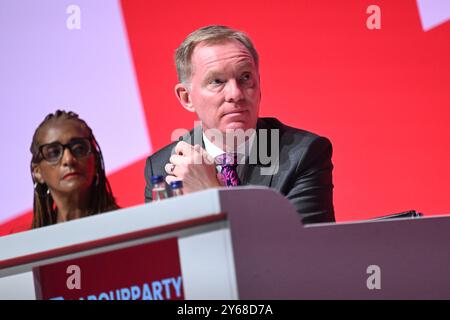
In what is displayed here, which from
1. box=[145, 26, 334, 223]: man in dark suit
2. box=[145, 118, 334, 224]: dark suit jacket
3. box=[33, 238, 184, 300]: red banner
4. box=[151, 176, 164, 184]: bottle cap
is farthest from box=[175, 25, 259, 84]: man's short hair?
box=[33, 238, 184, 300]: red banner

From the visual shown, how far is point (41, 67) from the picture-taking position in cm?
338

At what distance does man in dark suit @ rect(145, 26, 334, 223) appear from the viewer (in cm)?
236

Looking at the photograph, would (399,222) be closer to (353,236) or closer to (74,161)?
(353,236)

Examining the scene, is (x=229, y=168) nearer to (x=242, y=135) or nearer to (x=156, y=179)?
(x=242, y=135)

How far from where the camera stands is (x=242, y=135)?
8.34 ft

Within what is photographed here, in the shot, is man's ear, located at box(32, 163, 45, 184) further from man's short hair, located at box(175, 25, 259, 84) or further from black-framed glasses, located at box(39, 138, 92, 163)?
man's short hair, located at box(175, 25, 259, 84)

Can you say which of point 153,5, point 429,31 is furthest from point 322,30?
point 153,5

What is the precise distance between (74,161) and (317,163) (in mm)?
836

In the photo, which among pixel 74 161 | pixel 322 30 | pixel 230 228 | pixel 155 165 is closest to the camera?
pixel 230 228

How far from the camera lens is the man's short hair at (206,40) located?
265cm

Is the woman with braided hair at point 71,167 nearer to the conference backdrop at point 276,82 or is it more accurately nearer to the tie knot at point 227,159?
the tie knot at point 227,159

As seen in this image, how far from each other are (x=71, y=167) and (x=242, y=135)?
2.44 feet

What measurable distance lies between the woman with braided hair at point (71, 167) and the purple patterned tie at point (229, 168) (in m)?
0.45

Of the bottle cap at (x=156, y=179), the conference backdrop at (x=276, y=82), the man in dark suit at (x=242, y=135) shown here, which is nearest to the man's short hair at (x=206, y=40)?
the man in dark suit at (x=242, y=135)
